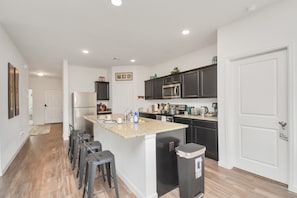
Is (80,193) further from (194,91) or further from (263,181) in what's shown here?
(194,91)

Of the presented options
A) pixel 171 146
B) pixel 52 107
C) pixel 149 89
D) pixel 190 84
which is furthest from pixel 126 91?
pixel 52 107

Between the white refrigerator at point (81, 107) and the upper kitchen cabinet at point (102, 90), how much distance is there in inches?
18.6

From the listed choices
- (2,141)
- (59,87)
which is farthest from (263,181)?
(59,87)

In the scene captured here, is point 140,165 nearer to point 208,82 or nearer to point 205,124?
point 205,124

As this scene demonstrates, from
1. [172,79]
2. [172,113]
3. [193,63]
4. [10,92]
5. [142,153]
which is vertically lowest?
[142,153]

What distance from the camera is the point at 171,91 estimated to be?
4715 millimetres

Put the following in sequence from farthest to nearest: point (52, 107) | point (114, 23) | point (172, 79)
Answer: point (52, 107) → point (172, 79) → point (114, 23)

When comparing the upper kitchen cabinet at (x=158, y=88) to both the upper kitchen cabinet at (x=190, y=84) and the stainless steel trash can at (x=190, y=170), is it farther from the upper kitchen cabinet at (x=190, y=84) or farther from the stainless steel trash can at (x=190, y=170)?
the stainless steel trash can at (x=190, y=170)

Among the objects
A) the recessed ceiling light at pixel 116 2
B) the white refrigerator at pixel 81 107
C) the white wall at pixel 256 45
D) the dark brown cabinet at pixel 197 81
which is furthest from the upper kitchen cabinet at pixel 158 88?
the recessed ceiling light at pixel 116 2

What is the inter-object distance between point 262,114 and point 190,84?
1.84m

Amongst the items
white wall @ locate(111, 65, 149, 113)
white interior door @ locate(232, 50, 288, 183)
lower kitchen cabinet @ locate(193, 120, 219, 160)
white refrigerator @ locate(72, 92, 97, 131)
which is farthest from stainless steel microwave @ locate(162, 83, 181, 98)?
white refrigerator @ locate(72, 92, 97, 131)

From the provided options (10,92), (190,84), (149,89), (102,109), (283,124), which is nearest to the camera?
(283,124)

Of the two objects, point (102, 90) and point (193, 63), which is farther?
point (102, 90)

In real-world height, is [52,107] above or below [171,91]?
below
